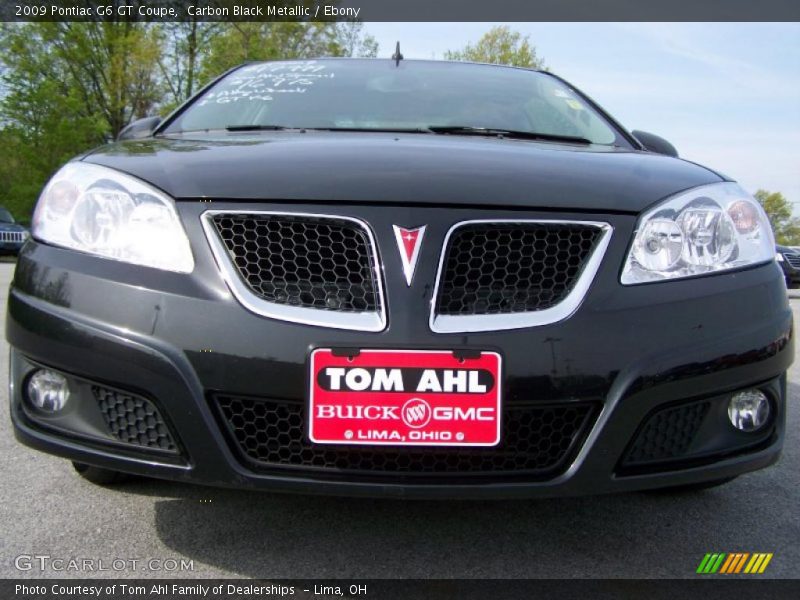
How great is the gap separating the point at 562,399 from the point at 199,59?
24.8 m

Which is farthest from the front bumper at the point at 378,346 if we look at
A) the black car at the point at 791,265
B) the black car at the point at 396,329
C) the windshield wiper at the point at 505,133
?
the black car at the point at 791,265

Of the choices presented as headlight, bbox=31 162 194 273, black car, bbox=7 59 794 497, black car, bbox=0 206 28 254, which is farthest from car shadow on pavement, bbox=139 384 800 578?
black car, bbox=0 206 28 254

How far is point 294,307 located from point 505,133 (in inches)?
47.1

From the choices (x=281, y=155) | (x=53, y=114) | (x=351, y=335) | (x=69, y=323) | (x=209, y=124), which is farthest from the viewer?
(x=53, y=114)

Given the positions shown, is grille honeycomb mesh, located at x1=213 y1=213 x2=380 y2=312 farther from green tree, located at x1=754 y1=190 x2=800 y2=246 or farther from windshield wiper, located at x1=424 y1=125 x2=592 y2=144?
green tree, located at x1=754 y1=190 x2=800 y2=246

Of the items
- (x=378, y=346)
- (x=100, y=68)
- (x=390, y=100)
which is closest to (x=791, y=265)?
(x=390, y=100)

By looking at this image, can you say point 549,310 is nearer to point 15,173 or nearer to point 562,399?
point 562,399

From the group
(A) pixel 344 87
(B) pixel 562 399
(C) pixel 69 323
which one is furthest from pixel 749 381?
(A) pixel 344 87

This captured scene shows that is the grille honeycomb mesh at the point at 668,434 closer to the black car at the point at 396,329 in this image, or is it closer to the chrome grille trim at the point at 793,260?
the black car at the point at 396,329

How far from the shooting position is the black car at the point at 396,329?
64.2 inches

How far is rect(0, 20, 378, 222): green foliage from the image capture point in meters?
23.6

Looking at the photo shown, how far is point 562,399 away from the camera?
5.46 ft

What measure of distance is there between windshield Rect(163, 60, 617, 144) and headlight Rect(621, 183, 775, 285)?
69 centimetres

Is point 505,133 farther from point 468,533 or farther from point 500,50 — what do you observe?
point 500,50
